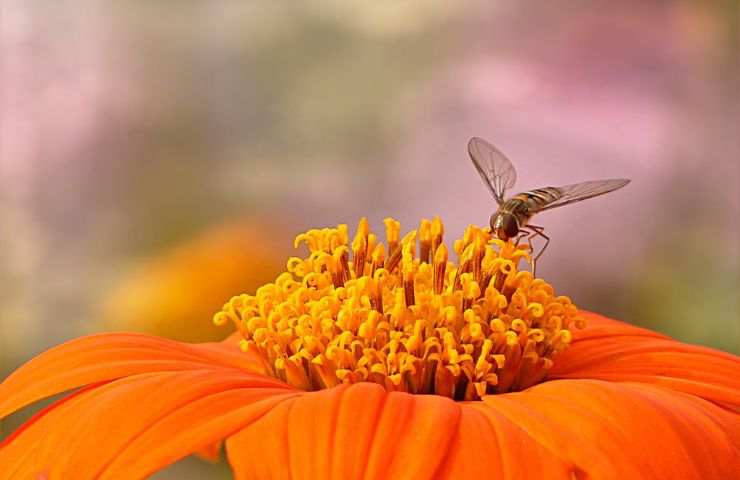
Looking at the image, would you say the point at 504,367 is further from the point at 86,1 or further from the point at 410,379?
the point at 86,1

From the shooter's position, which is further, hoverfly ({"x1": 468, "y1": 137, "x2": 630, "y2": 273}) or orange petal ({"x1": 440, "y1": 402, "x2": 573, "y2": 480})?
hoverfly ({"x1": 468, "y1": 137, "x2": 630, "y2": 273})

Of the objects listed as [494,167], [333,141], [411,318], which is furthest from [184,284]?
[411,318]

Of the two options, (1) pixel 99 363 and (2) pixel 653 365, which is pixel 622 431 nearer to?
(2) pixel 653 365

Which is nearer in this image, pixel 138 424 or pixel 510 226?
pixel 138 424

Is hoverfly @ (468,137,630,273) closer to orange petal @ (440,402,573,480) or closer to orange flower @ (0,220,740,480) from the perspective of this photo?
orange flower @ (0,220,740,480)

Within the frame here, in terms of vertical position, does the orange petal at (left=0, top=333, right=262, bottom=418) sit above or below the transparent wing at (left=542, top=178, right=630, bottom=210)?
below

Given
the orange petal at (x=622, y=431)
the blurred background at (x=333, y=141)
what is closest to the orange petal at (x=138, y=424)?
the orange petal at (x=622, y=431)

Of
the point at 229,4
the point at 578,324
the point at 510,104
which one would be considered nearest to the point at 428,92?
the point at 510,104

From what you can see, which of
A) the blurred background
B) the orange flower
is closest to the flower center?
the orange flower
